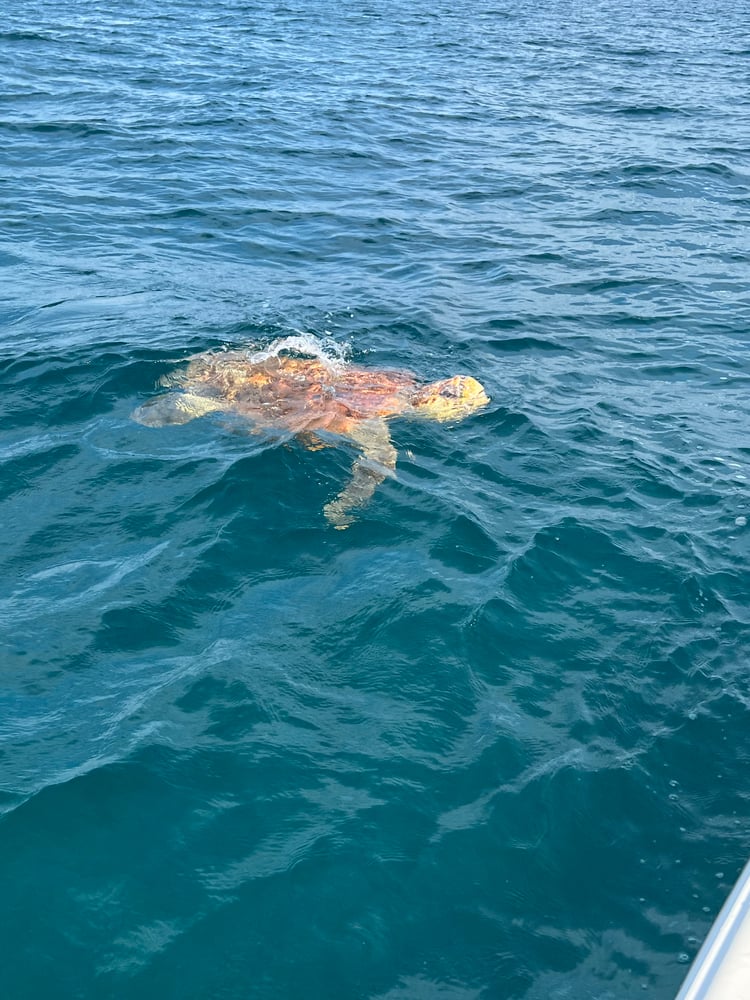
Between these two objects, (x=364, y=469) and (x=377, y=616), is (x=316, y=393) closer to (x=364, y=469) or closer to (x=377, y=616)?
(x=364, y=469)

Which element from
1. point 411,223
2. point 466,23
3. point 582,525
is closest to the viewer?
→ point 582,525

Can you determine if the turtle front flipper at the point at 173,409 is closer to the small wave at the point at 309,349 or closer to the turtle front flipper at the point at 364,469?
the small wave at the point at 309,349

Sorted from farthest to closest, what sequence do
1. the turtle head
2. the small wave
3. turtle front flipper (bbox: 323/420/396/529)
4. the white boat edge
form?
the small wave, the turtle head, turtle front flipper (bbox: 323/420/396/529), the white boat edge

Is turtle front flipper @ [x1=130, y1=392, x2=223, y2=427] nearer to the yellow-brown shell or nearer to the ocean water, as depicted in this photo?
the yellow-brown shell

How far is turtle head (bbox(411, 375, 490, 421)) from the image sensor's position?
795cm

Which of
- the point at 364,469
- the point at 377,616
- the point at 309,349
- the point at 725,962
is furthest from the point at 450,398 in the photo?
the point at 725,962

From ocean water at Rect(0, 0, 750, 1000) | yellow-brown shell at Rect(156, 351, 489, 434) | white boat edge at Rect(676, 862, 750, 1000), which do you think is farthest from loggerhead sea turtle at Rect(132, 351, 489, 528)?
white boat edge at Rect(676, 862, 750, 1000)

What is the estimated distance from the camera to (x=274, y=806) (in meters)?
4.54

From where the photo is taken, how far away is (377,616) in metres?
5.71

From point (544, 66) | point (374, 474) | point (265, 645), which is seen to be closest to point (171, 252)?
point (374, 474)

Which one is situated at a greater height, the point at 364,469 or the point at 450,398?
the point at 450,398

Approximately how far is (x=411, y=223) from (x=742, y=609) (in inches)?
342

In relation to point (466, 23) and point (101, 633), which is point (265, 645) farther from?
point (466, 23)

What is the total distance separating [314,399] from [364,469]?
1.12 meters
